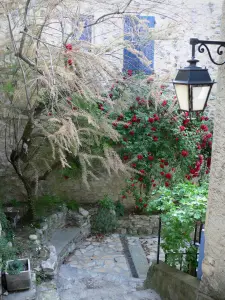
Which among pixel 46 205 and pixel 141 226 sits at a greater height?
pixel 46 205

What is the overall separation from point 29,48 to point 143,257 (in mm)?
4484

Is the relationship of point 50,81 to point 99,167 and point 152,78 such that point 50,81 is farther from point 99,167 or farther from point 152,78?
point 99,167

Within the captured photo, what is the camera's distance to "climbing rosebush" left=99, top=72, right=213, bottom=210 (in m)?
7.39

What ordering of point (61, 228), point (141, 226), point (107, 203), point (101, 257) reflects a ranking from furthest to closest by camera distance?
point (141, 226) < point (107, 203) < point (61, 228) < point (101, 257)

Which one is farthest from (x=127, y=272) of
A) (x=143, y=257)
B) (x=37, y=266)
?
(x=37, y=266)

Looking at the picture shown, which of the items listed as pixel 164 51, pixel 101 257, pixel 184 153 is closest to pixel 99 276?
pixel 101 257

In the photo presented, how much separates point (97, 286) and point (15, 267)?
1.41 m

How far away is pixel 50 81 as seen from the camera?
16.1ft

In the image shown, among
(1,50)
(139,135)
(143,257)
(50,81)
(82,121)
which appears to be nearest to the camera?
(50,81)

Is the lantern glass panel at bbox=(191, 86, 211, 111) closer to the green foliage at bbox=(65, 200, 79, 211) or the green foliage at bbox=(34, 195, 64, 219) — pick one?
the green foliage at bbox=(34, 195, 64, 219)

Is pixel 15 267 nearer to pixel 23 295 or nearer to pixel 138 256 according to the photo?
pixel 23 295

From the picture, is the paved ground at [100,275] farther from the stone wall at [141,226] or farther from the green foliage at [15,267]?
the green foliage at [15,267]

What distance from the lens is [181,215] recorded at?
3938 millimetres

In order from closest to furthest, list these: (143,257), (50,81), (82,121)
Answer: (50,81)
(82,121)
(143,257)
